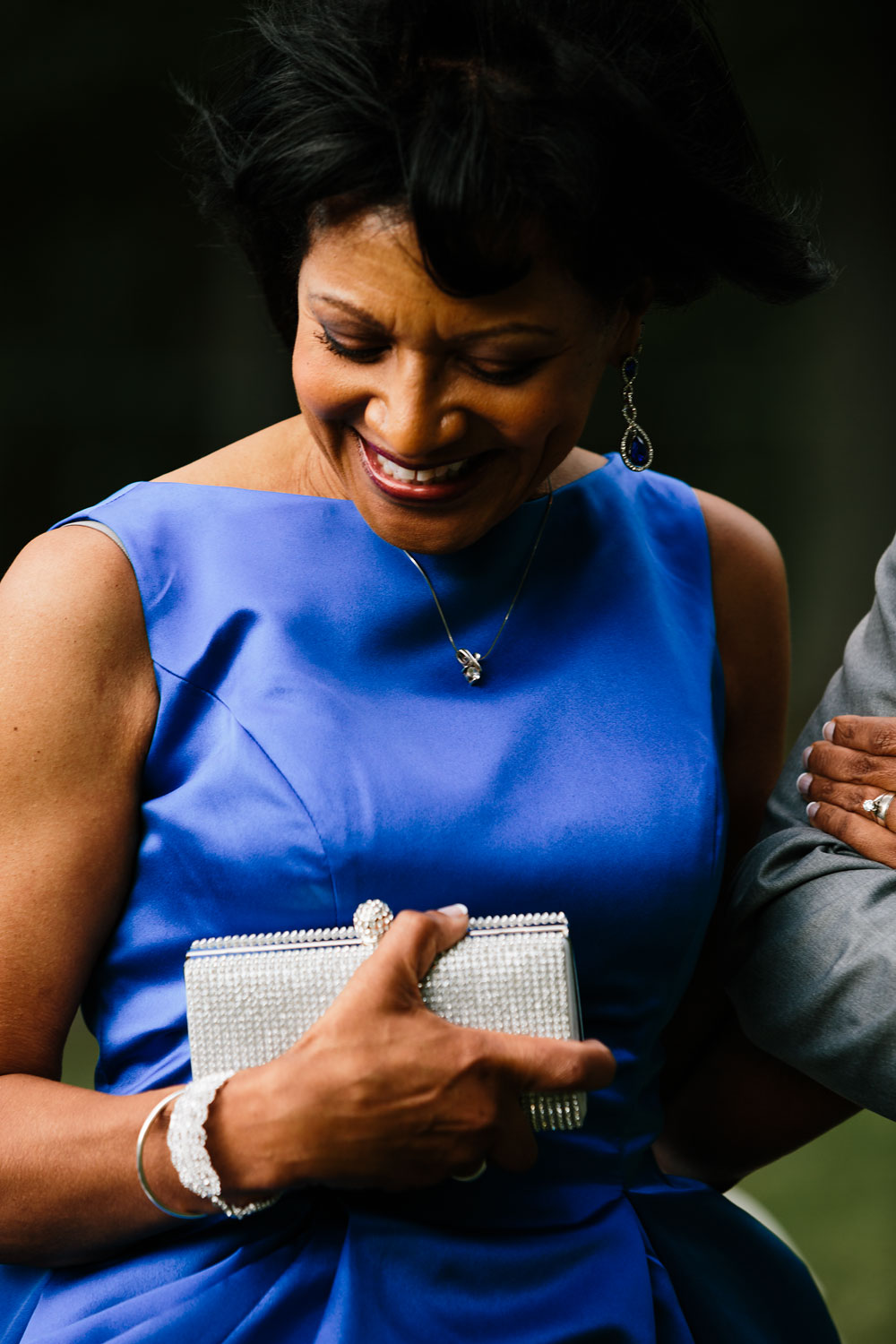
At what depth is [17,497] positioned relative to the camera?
18.0ft

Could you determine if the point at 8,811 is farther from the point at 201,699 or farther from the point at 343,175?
the point at 343,175

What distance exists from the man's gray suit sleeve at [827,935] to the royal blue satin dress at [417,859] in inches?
3.3

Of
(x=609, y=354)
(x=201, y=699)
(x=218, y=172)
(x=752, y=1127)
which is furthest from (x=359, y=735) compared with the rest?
(x=752, y=1127)

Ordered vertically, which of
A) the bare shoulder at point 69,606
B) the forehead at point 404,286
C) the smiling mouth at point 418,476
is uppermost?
the forehead at point 404,286

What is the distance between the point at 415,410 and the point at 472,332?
0.09 metres

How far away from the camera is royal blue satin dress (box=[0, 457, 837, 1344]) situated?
1.30 meters

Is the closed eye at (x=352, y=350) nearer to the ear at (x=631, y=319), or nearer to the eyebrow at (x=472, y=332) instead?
the eyebrow at (x=472, y=332)

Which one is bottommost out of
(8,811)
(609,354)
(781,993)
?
(781,993)

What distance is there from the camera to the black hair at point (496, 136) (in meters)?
1.24

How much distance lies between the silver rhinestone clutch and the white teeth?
1.47 feet

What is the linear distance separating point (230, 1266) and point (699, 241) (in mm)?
1124

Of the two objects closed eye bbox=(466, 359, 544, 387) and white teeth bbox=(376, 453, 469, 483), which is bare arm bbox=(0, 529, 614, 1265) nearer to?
white teeth bbox=(376, 453, 469, 483)

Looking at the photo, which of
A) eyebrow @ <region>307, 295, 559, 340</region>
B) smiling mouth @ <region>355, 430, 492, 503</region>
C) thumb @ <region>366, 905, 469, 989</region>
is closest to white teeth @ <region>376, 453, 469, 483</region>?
smiling mouth @ <region>355, 430, 492, 503</region>

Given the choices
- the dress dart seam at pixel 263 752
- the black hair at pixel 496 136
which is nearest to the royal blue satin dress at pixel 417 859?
the dress dart seam at pixel 263 752
